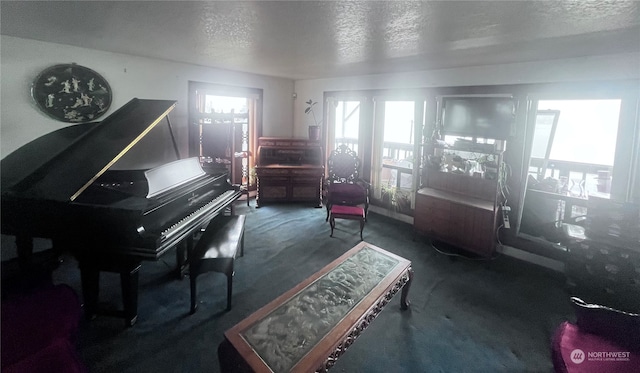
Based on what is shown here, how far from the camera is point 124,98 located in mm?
4152

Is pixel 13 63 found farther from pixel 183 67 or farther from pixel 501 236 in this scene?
pixel 501 236

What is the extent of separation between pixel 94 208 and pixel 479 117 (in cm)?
428

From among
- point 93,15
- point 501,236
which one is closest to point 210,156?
point 93,15

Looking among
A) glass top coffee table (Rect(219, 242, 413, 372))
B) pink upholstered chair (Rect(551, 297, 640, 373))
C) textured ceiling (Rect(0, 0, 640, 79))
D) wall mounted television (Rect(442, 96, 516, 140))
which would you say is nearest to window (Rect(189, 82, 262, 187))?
textured ceiling (Rect(0, 0, 640, 79))

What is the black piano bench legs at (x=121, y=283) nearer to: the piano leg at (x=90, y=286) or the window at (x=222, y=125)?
the piano leg at (x=90, y=286)

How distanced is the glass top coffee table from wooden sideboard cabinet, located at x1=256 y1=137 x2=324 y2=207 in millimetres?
3172

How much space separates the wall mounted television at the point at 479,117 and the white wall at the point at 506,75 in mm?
243

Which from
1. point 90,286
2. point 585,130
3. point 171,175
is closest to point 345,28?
point 171,175

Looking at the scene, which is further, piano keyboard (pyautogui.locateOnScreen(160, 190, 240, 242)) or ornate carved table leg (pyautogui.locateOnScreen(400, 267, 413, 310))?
ornate carved table leg (pyautogui.locateOnScreen(400, 267, 413, 310))

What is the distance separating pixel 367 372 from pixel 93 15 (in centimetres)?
332

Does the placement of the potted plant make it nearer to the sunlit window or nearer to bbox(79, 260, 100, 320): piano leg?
the sunlit window

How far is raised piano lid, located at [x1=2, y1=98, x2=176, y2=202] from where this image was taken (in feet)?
7.29

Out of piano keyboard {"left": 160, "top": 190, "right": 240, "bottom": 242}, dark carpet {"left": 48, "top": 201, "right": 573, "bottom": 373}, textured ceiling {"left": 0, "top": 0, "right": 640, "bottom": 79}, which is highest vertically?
textured ceiling {"left": 0, "top": 0, "right": 640, "bottom": 79}

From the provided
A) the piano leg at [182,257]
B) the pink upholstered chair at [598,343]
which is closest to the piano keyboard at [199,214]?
the piano leg at [182,257]
